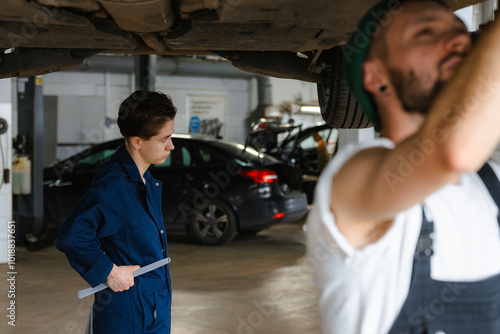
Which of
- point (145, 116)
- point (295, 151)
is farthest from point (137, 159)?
point (295, 151)

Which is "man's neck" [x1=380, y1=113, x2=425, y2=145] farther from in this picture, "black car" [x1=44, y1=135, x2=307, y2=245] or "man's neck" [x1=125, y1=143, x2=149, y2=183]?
"black car" [x1=44, y1=135, x2=307, y2=245]

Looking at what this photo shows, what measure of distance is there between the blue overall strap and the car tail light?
206 inches

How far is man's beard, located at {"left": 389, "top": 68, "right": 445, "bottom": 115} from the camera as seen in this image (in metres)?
0.69

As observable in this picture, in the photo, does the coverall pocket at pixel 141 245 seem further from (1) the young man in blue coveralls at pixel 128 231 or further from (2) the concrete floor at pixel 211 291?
(2) the concrete floor at pixel 211 291

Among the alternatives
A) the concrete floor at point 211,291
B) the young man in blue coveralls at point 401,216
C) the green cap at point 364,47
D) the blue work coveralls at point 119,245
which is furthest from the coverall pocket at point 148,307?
the concrete floor at point 211,291

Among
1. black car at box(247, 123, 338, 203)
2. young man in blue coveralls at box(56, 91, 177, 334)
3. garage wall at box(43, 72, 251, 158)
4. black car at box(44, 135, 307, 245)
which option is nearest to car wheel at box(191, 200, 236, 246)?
black car at box(44, 135, 307, 245)

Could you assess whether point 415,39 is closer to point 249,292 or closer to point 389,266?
point 389,266

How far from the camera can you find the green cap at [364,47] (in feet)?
2.51

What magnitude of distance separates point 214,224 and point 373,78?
5.60 metres

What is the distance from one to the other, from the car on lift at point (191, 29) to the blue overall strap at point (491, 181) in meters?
0.83

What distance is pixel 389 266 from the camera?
74 cm

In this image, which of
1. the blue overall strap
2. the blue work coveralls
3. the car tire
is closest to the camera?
the blue overall strap

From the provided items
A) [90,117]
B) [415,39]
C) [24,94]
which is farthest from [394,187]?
[90,117]

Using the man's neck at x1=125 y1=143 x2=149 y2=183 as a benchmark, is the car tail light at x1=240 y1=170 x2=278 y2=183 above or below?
below
